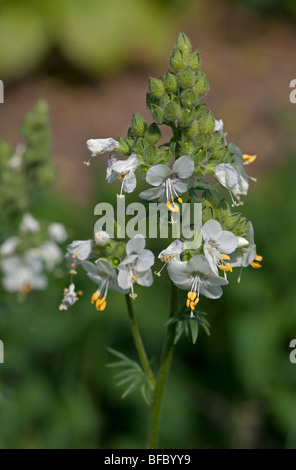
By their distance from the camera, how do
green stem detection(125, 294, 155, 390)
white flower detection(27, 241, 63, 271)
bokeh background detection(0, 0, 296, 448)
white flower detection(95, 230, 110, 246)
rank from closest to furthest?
1. white flower detection(95, 230, 110, 246)
2. green stem detection(125, 294, 155, 390)
3. white flower detection(27, 241, 63, 271)
4. bokeh background detection(0, 0, 296, 448)

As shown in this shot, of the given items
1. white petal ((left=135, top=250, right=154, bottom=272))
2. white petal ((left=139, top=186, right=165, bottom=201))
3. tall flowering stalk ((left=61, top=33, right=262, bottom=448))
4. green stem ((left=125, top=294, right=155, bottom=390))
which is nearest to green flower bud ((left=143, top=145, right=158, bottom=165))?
tall flowering stalk ((left=61, top=33, right=262, bottom=448))

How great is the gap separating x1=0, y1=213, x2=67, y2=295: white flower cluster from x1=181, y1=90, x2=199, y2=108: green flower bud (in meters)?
1.82

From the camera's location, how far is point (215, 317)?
15.5ft

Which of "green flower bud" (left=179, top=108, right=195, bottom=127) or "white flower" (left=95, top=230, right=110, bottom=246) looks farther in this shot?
"white flower" (left=95, top=230, right=110, bottom=246)

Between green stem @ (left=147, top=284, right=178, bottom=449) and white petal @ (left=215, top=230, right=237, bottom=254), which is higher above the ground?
white petal @ (left=215, top=230, right=237, bottom=254)

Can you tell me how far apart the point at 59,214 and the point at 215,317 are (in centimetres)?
164

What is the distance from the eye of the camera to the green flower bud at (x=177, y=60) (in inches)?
89.8

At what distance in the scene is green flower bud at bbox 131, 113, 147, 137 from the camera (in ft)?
7.47

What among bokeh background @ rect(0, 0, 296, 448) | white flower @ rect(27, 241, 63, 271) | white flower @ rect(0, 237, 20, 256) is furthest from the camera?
bokeh background @ rect(0, 0, 296, 448)

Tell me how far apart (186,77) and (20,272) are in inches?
79.6

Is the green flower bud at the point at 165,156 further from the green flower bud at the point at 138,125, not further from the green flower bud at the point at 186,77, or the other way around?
the green flower bud at the point at 186,77

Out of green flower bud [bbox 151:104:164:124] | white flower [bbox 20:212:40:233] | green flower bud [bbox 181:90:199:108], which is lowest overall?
white flower [bbox 20:212:40:233]

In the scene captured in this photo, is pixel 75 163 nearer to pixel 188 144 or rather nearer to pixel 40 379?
pixel 40 379

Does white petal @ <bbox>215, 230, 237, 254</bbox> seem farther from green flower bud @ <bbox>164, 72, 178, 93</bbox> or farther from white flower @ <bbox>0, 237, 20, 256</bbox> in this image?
white flower @ <bbox>0, 237, 20, 256</bbox>
